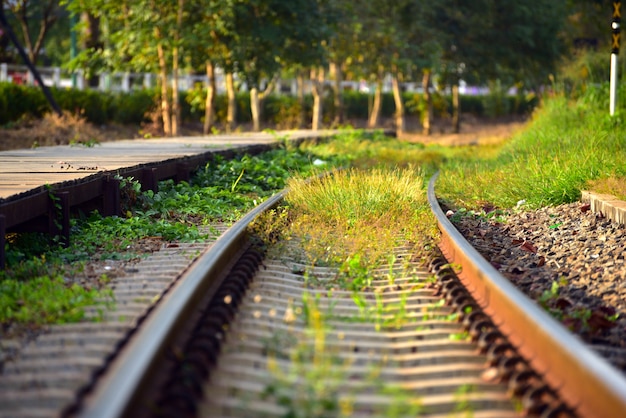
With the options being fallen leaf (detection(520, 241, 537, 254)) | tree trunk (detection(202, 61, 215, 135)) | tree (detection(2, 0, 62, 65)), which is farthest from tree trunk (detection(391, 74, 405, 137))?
fallen leaf (detection(520, 241, 537, 254))

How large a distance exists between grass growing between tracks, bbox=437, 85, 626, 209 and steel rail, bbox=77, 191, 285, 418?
5.38 meters

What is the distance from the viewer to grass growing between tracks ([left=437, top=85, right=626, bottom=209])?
11109 mm

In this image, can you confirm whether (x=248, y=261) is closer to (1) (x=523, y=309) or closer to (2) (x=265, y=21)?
(1) (x=523, y=309)

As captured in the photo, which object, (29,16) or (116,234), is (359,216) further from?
(29,16)

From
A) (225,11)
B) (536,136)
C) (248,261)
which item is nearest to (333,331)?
(248,261)

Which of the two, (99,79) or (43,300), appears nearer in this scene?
(43,300)

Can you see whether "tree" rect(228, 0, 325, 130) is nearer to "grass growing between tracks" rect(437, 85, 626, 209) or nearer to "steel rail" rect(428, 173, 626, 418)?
"grass growing between tracks" rect(437, 85, 626, 209)

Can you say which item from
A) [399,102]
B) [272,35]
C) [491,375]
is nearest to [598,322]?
[491,375]

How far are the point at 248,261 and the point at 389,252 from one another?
1.43 m

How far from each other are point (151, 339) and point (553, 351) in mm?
1692

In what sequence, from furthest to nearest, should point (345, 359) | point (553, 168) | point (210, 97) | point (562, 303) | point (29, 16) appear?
point (29, 16) → point (210, 97) → point (553, 168) → point (562, 303) → point (345, 359)

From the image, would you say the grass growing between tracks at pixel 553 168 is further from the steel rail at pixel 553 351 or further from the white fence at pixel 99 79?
the white fence at pixel 99 79

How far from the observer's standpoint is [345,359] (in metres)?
4.72

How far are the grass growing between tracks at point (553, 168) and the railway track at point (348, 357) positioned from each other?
4977mm
